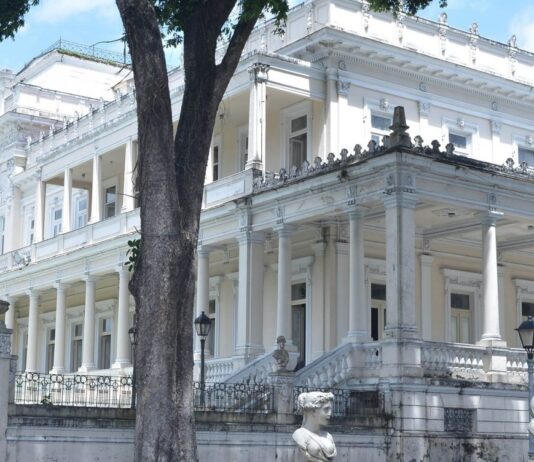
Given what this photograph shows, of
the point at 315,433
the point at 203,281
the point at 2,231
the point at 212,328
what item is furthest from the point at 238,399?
the point at 2,231

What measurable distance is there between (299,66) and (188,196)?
12.5 m

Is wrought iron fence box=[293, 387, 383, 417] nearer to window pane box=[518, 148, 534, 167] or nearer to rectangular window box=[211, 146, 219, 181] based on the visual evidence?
rectangular window box=[211, 146, 219, 181]

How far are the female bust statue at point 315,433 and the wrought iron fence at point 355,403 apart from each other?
8.86 meters

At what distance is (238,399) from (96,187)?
14603mm

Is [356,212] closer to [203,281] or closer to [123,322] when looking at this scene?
[203,281]

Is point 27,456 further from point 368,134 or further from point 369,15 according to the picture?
point 369,15

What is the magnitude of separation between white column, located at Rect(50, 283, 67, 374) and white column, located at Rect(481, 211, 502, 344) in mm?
15734

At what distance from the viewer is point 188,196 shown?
14633 mm

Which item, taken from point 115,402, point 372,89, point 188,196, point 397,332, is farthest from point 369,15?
point 188,196

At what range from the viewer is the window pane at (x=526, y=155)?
31.2m

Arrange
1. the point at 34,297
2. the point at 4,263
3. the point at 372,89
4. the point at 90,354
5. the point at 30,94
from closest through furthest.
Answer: the point at 372,89, the point at 90,354, the point at 34,297, the point at 4,263, the point at 30,94

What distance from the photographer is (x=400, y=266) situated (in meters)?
20.4

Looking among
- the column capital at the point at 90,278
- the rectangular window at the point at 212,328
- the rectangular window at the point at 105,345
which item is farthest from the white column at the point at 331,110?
the rectangular window at the point at 105,345

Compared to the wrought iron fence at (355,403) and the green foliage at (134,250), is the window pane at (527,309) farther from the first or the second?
the green foliage at (134,250)
